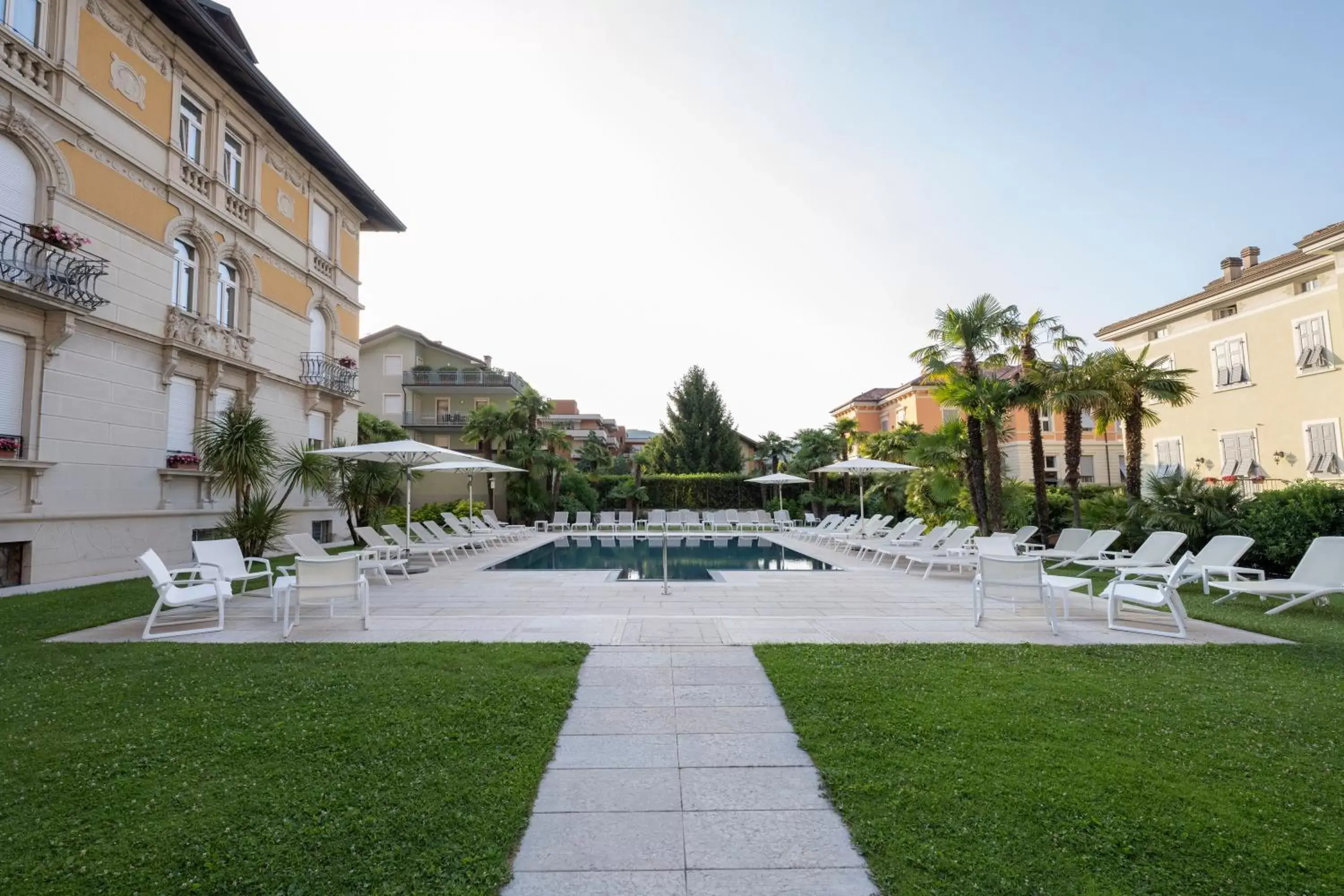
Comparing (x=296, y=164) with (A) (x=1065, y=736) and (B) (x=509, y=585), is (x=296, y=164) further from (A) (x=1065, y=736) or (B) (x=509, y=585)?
(A) (x=1065, y=736)

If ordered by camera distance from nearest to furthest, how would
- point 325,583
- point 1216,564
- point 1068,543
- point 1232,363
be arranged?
point 325,583 → point 1216,564 → point 1068,543 → point 1232,363

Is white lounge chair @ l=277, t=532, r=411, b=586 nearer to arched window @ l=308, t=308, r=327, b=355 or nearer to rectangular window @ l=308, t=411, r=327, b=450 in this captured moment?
rectangular window @ l=308, t=411, r=327, b=450

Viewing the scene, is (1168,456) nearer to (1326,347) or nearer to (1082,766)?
(1326,347)

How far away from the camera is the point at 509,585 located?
10.2 metres

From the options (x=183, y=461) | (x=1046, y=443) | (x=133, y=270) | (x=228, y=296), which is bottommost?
(x=183, y=461)

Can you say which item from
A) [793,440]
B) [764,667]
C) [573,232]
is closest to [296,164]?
[573,232]

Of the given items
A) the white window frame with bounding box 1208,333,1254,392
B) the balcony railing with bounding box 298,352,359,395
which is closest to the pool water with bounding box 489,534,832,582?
the balcony railing with bounding box 298,352,359,395

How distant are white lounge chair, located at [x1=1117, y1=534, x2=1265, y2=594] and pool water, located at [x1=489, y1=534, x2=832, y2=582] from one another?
5622 millimetres

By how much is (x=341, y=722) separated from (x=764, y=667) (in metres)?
3.03

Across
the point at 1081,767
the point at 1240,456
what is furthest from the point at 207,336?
the point at 1240,456

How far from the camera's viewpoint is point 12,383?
9883 mm

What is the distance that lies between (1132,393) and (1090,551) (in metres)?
5.64

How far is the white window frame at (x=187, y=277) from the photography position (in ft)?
43.2

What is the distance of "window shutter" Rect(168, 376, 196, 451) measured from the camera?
12898 mm
